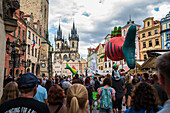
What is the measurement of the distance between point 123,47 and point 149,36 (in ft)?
79.0

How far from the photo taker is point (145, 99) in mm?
2133

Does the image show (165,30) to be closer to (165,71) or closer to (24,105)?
(165,71)

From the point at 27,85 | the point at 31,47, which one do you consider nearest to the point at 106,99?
the point at 27,85

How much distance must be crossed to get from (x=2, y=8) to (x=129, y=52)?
7732 millimetres

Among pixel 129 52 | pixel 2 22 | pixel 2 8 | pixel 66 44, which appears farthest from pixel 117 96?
pixel 66 44

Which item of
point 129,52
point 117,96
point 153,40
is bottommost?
point 117,96

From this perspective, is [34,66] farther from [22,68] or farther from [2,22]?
[2,22]

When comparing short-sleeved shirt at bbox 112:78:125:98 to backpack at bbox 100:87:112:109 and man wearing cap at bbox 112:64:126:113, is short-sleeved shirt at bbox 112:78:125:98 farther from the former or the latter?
backpack at bbox 100:87:112:109

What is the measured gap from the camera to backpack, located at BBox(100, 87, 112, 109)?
4.61 m

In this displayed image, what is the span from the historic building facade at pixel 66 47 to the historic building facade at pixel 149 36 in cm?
8909

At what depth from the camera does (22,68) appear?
2214 cm

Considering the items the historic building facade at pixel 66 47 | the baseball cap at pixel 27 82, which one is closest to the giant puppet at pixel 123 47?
the baseball cap at pixel 27 82

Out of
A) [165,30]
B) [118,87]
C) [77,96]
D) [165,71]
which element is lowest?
[118,87]

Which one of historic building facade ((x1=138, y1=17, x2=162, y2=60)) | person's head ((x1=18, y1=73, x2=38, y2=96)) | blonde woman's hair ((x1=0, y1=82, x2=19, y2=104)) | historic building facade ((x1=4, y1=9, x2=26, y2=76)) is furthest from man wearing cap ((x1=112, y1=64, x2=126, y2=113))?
historic building facade ((x1=138, y1=17, x2=162, y2=60))
